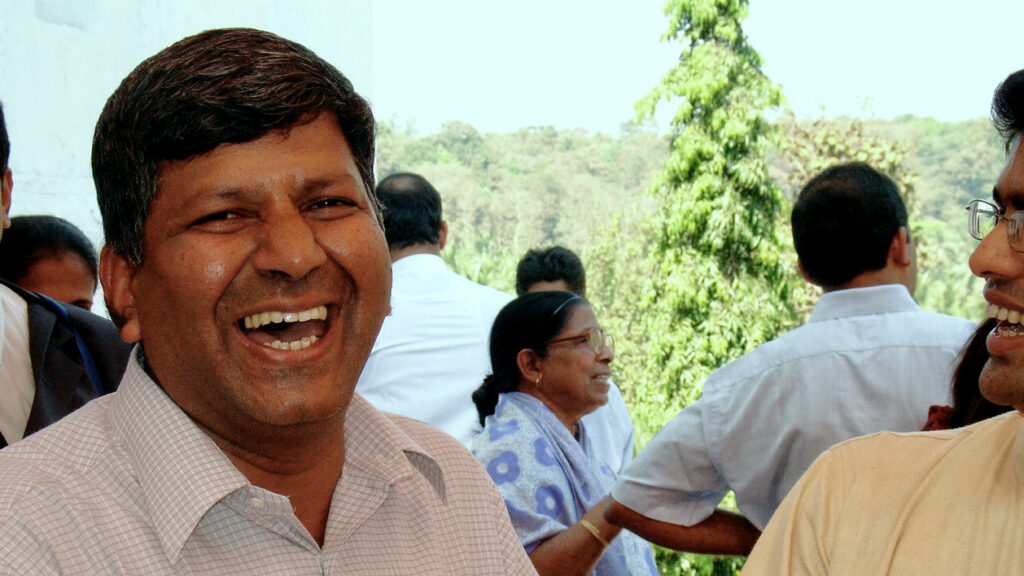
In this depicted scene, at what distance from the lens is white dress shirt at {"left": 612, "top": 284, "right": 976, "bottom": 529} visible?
7.93 feet

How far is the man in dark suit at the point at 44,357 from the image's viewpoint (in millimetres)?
1825

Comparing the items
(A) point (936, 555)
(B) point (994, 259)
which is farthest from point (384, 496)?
(B) point (994, 259)

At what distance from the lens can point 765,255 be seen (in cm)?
1235

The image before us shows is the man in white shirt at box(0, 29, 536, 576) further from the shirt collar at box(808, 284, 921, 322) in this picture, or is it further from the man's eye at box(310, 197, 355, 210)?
the shirt collar at box(808, 284, 921, 322)

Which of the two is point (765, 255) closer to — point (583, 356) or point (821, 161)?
point (821, 161)

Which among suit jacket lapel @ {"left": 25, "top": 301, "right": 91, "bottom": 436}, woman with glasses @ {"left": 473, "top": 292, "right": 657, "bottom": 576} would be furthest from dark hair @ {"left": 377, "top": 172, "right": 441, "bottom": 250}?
suit jacket lapel @ {"left": 25, "top": 301, "right": 91, "bottom": 436}

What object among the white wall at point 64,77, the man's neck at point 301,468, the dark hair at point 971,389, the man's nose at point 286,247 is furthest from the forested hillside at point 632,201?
the man's nose at point 286,247

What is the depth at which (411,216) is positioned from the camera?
12.7 ft

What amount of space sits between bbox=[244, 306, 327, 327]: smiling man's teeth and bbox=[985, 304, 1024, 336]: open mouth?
954mm

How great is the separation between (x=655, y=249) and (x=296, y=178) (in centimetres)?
1212

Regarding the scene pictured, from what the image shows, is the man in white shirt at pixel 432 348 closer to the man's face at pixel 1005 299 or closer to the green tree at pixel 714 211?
the man's face at pixel 1005 299

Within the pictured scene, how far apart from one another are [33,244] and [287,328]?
213 centimetres

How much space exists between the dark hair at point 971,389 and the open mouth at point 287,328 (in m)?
1.22

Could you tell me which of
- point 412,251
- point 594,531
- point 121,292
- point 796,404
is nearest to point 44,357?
point 121,292
